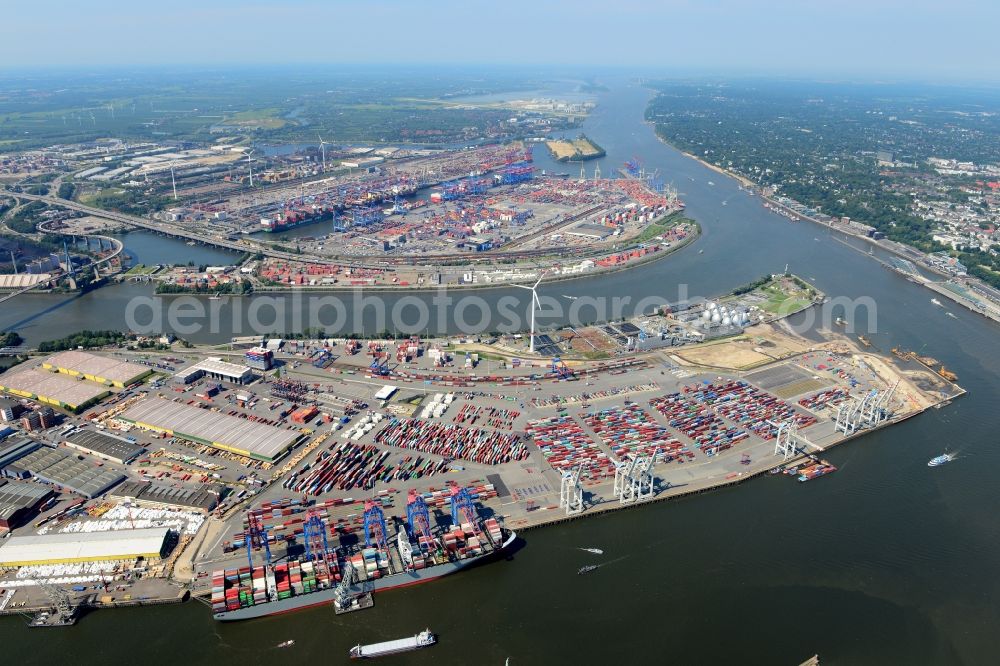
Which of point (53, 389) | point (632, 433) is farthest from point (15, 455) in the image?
point (632, 433)

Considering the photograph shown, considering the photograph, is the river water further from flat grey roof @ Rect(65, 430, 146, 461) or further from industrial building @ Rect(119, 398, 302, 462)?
flat grey roof @ Rect(65, 430, 146, 461)

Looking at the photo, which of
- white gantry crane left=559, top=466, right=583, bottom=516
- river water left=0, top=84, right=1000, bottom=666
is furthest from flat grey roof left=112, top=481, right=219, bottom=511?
white gantry crane left=559, top=466, right=583, bottom=516

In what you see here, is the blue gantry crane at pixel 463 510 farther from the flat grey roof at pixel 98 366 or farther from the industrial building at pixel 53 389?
the flat grey roof at pixel 98 366

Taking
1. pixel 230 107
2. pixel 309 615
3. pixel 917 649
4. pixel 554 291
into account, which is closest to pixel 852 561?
pixel 917 649

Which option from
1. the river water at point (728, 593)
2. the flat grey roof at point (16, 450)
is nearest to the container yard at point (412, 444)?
the flat grey roof at point (16, 450)

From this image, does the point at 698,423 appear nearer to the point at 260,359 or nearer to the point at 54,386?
the point at 260,359
